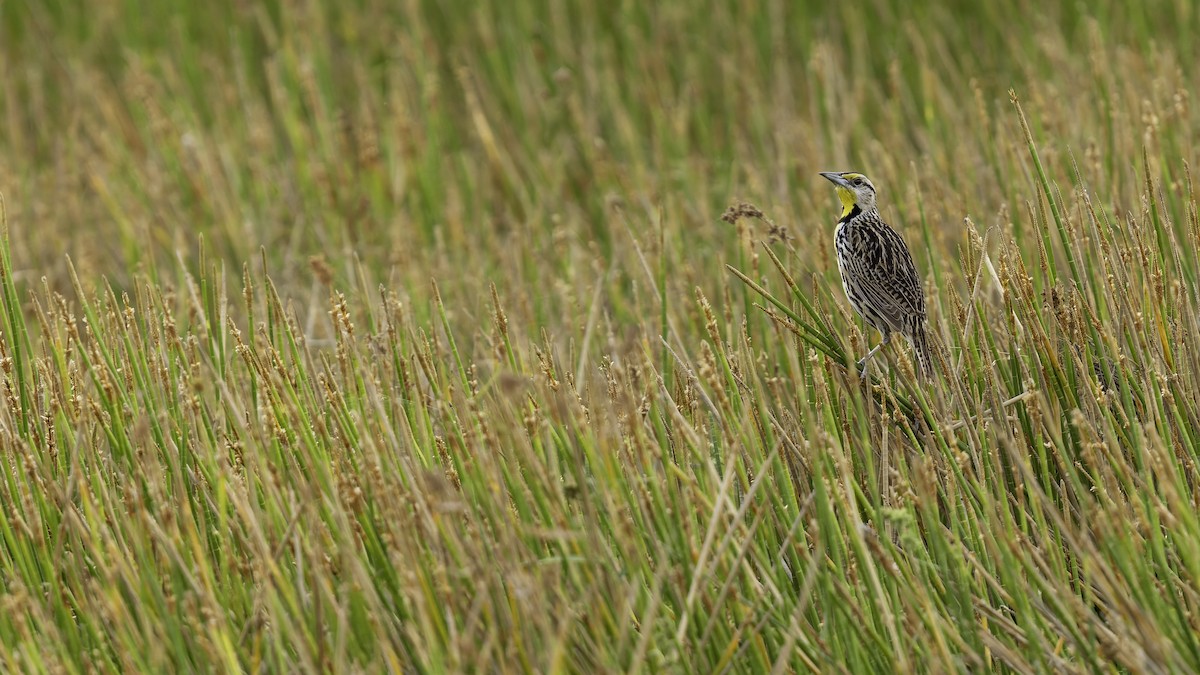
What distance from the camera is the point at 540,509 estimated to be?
2666 mm

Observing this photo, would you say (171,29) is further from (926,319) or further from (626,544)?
(626,544)

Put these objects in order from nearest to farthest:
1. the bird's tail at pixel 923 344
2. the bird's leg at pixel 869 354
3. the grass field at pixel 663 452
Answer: the grass field at pixel 663 452, the bird's leg at pixel 869 354, the bird's tail at pixel 923 344

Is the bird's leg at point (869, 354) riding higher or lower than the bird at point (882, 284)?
lower

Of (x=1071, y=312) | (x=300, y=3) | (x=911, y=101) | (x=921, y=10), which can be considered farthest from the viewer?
(x=300, y=3)

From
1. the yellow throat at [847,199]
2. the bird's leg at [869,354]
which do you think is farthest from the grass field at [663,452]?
the yellow throat at [847,199]

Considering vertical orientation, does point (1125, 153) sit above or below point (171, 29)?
below

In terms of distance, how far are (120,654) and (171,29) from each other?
6085 mm

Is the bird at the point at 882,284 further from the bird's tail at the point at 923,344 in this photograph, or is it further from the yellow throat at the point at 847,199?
the yellow throat at the point at 847,199

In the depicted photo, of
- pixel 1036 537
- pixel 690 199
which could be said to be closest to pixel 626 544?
pixel 1036 537

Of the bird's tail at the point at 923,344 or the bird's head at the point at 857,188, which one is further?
the bird's head at the point at 857,188

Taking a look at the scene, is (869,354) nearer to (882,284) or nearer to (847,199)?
(882,284)

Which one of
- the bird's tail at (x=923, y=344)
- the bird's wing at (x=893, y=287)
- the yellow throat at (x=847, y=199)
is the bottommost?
the bird's tail at (x=923, y=344)

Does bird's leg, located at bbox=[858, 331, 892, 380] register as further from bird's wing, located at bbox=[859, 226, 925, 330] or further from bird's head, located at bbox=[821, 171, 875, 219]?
bird's head, located at bbox=[821, 171, 875, 219]

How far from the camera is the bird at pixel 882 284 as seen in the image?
11.3ft
